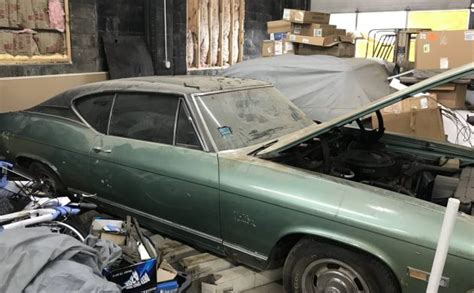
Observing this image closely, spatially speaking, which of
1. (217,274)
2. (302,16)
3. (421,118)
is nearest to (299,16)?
(302,16)

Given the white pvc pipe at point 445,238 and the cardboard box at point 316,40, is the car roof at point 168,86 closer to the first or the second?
the white pvc pipe at point 445,238

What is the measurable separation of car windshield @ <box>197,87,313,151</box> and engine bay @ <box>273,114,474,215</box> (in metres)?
0.26

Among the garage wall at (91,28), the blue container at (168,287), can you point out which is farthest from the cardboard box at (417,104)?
the garage wall at (91,28)

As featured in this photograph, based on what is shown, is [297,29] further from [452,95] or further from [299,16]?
[452,95]

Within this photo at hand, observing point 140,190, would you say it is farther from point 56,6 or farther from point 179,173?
point 56,6

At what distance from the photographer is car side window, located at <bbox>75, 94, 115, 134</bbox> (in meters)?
3.60

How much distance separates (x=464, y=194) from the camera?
2723mm

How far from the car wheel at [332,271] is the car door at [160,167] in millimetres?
566

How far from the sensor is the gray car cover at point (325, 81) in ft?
22.6

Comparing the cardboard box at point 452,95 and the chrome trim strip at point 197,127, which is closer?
the chrome trim strip at point 197,127

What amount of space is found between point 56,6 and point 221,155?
5.54m

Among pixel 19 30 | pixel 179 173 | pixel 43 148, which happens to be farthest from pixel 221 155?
pixel 19 30

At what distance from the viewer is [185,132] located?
3.09 metres

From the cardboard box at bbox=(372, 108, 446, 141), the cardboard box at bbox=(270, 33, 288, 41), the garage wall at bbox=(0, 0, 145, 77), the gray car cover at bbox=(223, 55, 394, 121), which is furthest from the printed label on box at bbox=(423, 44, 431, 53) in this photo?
the garage wall at bbox=(0, 0, 145, 77)
